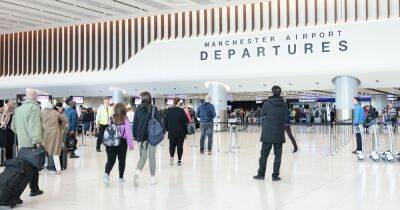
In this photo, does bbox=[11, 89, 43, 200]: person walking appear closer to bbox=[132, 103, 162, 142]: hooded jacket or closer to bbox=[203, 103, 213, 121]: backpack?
bbox=[132, 103, 162, 142]: hooded jacket

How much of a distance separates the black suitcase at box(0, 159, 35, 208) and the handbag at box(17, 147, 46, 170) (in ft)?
0.25

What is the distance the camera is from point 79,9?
22656 millimetres

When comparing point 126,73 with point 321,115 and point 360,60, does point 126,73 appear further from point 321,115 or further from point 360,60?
point 321,115

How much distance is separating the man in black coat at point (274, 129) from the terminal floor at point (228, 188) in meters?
0.32

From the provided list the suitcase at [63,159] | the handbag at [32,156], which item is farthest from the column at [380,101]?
the handbag at [32,156]

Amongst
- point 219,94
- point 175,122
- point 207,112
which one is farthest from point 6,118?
point 219,94

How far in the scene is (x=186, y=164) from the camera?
9.75 metres

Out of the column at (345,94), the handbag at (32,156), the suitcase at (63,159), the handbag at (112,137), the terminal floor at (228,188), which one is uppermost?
the column at (345,94)

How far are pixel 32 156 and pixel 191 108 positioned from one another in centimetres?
1885

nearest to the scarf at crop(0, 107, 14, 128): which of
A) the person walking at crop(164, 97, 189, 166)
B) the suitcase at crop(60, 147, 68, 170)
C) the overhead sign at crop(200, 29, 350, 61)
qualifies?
the suitcase at crop(60, 147, 68, 170)

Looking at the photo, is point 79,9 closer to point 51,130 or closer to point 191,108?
point 191,108

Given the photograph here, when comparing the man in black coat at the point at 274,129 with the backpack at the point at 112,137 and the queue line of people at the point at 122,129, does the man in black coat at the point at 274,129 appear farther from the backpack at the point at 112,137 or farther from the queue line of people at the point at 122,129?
the backpack at the point at 112,137

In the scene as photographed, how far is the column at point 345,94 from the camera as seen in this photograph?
20.2 m

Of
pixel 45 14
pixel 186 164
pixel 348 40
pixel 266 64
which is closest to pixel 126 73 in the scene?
pixel 45 14
